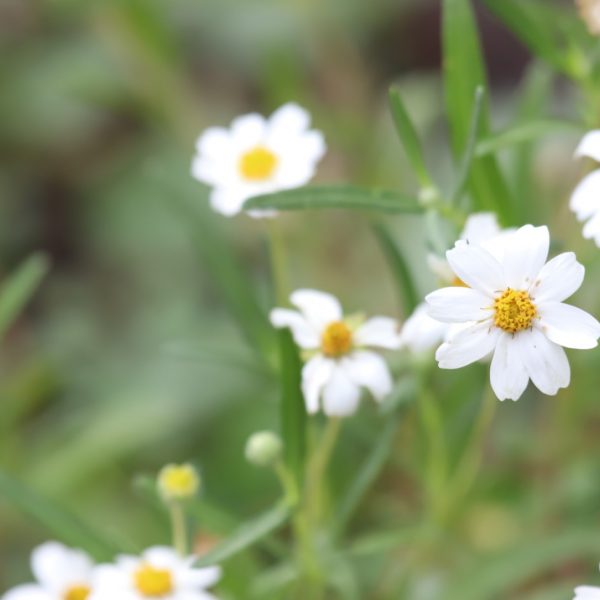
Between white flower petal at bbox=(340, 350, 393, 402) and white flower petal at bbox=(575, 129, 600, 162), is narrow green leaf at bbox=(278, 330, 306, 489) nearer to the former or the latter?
white flower petal at bbox=(340, 350, 393, 402)

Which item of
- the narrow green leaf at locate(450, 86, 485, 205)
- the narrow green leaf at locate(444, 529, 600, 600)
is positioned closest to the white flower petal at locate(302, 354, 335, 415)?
the narrow green leaf at locate(450, 86, 485, 205)

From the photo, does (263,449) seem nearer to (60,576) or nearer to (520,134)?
(60,576)

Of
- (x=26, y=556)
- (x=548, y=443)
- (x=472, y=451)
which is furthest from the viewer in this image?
(x=26, y=556)

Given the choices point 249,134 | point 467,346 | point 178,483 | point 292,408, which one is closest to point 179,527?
point 178,483

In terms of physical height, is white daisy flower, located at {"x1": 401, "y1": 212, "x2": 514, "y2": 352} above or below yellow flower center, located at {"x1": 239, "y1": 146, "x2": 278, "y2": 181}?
below

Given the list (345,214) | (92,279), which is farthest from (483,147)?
(92,279)

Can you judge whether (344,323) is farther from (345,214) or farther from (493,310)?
(345,214)
